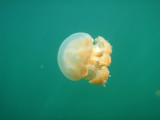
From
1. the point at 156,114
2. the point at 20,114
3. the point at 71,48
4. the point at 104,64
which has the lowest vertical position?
the point at 104,64

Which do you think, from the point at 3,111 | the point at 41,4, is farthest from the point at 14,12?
the point at 3,111

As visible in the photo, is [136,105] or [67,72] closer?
[67,72]

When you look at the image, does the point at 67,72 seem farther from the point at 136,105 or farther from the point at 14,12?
the point at 14,12

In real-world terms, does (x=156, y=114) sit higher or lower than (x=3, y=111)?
lower

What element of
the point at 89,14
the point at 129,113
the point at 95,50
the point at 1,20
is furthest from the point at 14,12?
the point at 95,50

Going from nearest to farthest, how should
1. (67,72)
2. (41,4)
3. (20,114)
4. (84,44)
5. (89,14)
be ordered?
(84,44), (67,72), (20,114), (41,4), (89,14)

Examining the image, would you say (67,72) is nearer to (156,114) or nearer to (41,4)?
(156,114)

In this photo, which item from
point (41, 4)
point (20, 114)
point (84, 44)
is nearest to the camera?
point (84, 44)
